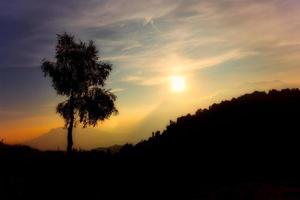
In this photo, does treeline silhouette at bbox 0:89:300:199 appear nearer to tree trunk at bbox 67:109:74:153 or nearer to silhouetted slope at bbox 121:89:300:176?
silhouetted slope at bbox 121:89:300:176

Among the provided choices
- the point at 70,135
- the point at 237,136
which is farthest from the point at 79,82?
the point at 237,136

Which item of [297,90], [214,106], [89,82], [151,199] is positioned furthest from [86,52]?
[151,199]

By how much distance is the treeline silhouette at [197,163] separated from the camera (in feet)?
86.9

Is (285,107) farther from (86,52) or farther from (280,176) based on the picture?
(86,52)

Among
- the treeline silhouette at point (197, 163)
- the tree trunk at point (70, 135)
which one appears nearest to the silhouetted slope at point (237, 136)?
the treeline silhouette at point (197, 163)

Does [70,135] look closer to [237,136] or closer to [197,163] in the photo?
[197,163]

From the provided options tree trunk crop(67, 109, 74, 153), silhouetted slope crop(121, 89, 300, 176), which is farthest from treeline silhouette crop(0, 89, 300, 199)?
tree trunk crop(67, 109, 74, 153)

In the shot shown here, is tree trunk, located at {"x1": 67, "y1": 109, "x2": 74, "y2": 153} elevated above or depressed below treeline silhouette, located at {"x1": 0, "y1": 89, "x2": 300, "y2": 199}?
Answer: above

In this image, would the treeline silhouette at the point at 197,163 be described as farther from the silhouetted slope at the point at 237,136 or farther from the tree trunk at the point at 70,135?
the tree trunk at the point at 70,135

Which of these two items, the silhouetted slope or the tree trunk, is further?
the tree trunk

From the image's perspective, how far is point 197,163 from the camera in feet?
101

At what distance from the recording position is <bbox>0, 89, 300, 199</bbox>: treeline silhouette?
26484 mm

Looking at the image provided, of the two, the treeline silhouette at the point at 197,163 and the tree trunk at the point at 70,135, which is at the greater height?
the tree trunk at the point at 70,135

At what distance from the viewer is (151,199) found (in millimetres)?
26734
